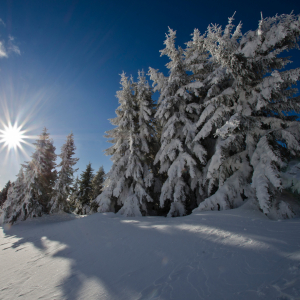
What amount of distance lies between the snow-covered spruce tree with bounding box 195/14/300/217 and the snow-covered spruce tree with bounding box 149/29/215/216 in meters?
2.00

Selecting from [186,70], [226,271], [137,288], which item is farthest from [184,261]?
[186,70]

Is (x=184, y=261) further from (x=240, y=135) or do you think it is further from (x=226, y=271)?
(x=240, y=135)

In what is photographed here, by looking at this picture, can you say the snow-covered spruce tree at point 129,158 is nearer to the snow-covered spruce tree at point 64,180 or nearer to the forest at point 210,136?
the forest at point 210,136

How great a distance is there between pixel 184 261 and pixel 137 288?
993mm

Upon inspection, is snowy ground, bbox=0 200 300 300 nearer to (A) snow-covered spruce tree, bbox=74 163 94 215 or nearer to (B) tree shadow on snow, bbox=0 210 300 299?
(B) tree shadow on snow, bbox=0 210 300 299

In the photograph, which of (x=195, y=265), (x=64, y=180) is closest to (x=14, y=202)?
(x=64, y=180)

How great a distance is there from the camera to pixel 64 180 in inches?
787

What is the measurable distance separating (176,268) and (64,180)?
21.1 m

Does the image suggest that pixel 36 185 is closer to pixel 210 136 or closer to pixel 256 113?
pixel 210 136

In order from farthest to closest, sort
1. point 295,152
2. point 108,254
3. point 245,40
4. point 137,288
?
1. point 245,40
2. point 295,152
3. point 108,254
4. point 137,288

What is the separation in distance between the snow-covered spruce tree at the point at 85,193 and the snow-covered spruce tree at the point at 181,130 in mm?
17910

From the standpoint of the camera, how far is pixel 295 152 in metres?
5.57

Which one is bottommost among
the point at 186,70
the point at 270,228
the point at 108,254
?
the point at 108,254

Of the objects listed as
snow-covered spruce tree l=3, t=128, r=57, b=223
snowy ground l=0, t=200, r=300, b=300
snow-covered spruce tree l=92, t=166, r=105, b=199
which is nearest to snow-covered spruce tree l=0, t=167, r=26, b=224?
snow-covered spruce tree l=3, t=128, r=57, b=223
